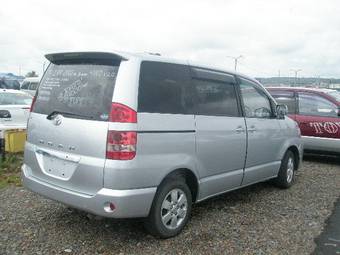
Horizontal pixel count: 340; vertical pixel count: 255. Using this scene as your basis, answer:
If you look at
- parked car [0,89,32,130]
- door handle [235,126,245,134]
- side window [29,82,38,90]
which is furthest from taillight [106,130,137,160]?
side window [29,82,38,90]

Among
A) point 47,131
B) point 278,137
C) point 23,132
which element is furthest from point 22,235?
point 23,132

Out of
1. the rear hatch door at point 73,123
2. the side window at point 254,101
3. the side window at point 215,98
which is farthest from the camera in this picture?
the side window at point 254,101

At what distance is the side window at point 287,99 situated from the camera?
9906mm

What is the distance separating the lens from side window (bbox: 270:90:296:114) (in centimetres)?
991

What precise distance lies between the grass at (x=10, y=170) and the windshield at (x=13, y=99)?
208 centimetres

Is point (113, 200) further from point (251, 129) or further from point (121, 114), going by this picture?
point (251, 129)

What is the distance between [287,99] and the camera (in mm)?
10031

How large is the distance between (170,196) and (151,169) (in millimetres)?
521

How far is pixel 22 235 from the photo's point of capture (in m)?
4.53

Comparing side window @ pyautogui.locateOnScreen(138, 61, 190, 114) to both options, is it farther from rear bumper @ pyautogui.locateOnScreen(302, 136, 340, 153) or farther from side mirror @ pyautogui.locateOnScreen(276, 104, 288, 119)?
rear bumper @ pyautogui.locateOnScreen(302, 136, 340, 153)

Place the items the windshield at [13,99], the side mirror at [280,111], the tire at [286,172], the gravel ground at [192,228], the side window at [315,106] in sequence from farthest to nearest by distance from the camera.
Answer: the windshield at [13,99], the side window at [315,106], the tire at [286,172], the side mirror at [280,111], the gravel ground at [192,228]

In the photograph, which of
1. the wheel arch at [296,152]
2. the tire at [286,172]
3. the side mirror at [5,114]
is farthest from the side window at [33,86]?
the tire at [286,172]

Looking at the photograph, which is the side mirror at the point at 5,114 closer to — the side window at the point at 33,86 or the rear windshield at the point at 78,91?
the rear windshield at the point at 78,91

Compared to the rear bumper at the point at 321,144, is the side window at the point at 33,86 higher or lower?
higher
